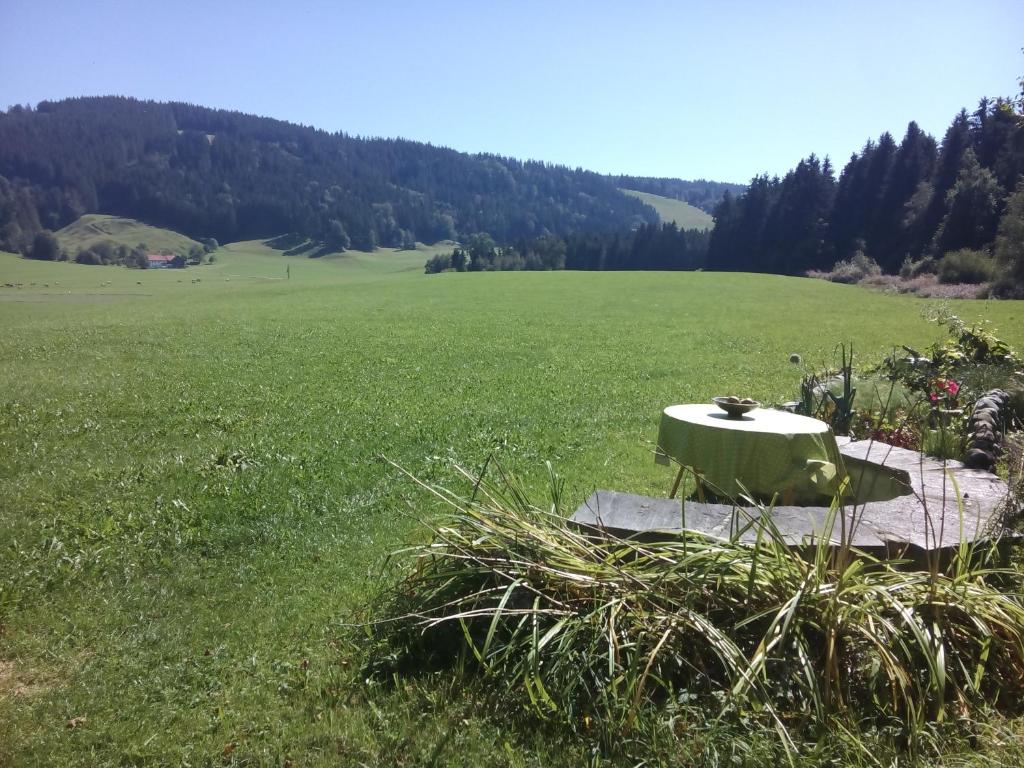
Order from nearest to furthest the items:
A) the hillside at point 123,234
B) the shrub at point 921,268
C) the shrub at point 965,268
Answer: the shrub at point 965,268 → the shrub at point 921,268 → the hillside at point 123,234

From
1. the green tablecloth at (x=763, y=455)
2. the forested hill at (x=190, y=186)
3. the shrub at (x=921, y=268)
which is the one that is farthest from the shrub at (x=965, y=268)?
the forested hill at (x=190, y=186)

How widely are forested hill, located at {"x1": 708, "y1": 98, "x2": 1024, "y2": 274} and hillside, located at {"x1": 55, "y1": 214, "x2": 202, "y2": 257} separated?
109m

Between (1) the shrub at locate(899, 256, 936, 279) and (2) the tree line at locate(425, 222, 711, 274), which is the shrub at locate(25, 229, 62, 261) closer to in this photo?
(2) the tree line at locate(425, 222, 711, 274)

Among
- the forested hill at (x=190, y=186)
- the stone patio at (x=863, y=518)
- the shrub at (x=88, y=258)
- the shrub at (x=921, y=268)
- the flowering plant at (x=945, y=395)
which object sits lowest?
the shrub at (x=88, y=258)

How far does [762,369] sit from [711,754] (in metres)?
14.3

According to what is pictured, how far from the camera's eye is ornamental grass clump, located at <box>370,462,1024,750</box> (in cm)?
286

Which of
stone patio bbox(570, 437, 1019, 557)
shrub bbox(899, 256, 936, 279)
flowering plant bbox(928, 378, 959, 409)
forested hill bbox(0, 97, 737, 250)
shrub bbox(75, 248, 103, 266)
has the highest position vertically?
forested hill bbox(0, 97, 737, 250)

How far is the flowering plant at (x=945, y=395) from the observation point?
777cm

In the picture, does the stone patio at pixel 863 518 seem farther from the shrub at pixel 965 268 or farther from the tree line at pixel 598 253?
the tree line at pixel 598 253

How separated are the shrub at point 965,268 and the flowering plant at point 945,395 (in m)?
44.5

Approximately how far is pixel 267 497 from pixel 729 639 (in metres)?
4.99

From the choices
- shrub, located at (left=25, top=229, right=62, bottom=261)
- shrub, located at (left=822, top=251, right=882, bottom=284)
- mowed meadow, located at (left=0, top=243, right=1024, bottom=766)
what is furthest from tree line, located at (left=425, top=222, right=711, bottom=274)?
mowed meadow, located at (left=0, top=243, right=1024, bottom=766)

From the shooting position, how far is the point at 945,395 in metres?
8.06

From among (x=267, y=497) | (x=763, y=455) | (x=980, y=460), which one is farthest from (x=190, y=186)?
(x=980, y=460)
